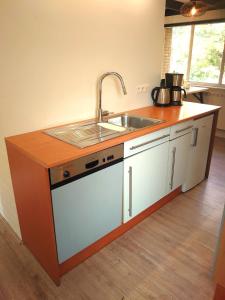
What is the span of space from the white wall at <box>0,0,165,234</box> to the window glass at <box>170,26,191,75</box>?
284cm

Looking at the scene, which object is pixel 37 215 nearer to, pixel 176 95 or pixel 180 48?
pixel 176 95

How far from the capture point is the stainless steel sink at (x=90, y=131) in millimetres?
1557

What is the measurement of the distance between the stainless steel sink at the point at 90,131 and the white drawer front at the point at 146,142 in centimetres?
10

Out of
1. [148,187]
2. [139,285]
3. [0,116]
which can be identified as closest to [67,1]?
[0,116]

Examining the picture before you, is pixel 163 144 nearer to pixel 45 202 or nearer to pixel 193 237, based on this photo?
pixel 193 237

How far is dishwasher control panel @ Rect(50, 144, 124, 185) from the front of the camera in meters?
1.27

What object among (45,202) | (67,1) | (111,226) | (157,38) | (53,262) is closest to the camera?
(45,202)

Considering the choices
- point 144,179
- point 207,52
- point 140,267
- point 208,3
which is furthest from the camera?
point 207,52

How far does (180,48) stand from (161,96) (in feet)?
10.5

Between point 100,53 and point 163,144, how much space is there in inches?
38.1

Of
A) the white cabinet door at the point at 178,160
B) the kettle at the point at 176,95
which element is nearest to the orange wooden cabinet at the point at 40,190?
the white cabinet door at the point at 178,160

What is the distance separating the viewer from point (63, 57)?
5.78 ft

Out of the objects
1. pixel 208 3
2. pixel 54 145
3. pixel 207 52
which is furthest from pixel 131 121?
pixel 207 52

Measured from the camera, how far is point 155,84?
2.67 m
